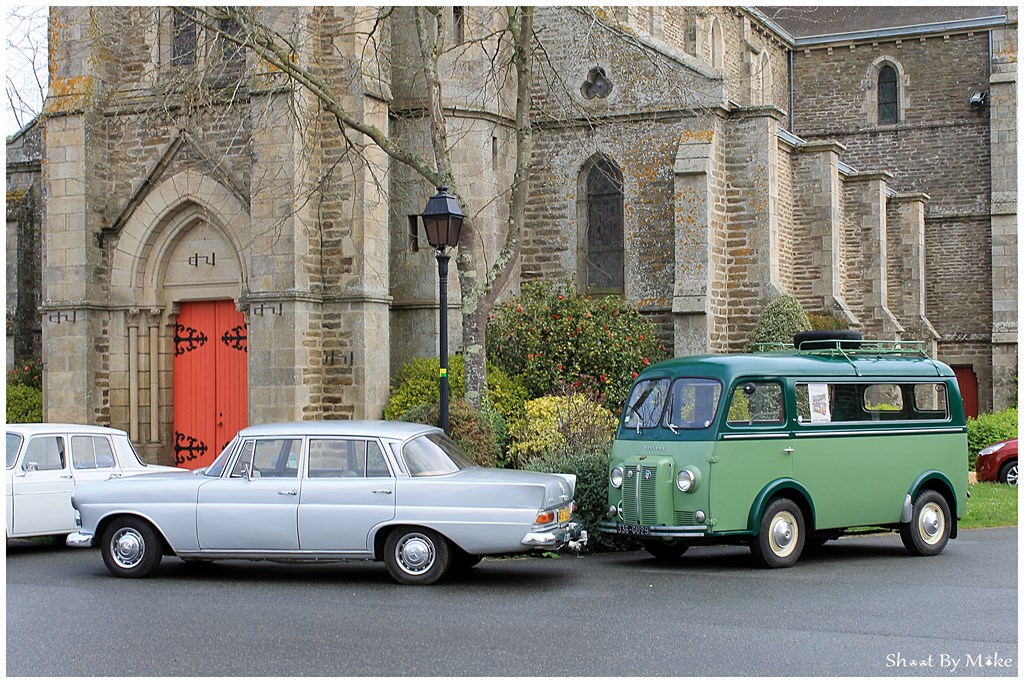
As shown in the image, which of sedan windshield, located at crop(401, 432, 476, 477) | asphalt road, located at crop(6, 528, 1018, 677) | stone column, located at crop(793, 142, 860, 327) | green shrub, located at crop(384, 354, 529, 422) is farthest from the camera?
stone column, located at crop(793, 142, 860, 327)

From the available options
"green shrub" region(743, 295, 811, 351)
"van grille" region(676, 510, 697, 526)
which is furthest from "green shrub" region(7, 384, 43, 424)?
"van grille" region(676, 510, 697, 526)

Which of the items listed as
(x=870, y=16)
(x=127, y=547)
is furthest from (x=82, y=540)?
(x=870, y=16)

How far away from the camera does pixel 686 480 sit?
1188 centimetres

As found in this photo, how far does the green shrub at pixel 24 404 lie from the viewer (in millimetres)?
21719

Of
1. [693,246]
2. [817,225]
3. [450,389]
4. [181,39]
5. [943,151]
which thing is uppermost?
[943,151]

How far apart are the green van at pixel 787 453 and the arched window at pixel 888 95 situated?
22.2 metres

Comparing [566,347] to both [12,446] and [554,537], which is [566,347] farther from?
[12,446]

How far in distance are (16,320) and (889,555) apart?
18185mm

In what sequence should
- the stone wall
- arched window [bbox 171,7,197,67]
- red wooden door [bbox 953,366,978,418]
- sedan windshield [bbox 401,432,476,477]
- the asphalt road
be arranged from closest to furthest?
the asphalt road, sedan windshield [bbox 401,432,476,477], arched window [bbox 171,7,197,67], red wooden door [bbox 953,366,978,418], the stone wall

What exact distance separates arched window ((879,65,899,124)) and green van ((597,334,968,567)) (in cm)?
2224

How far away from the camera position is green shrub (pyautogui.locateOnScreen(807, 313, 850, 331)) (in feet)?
73.9

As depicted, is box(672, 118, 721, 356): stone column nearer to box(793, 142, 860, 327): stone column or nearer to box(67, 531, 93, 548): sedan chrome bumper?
box(793, 142, 860, 327): stone column

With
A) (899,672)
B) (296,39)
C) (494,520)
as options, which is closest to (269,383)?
(296,39)

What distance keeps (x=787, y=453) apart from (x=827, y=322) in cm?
1105
